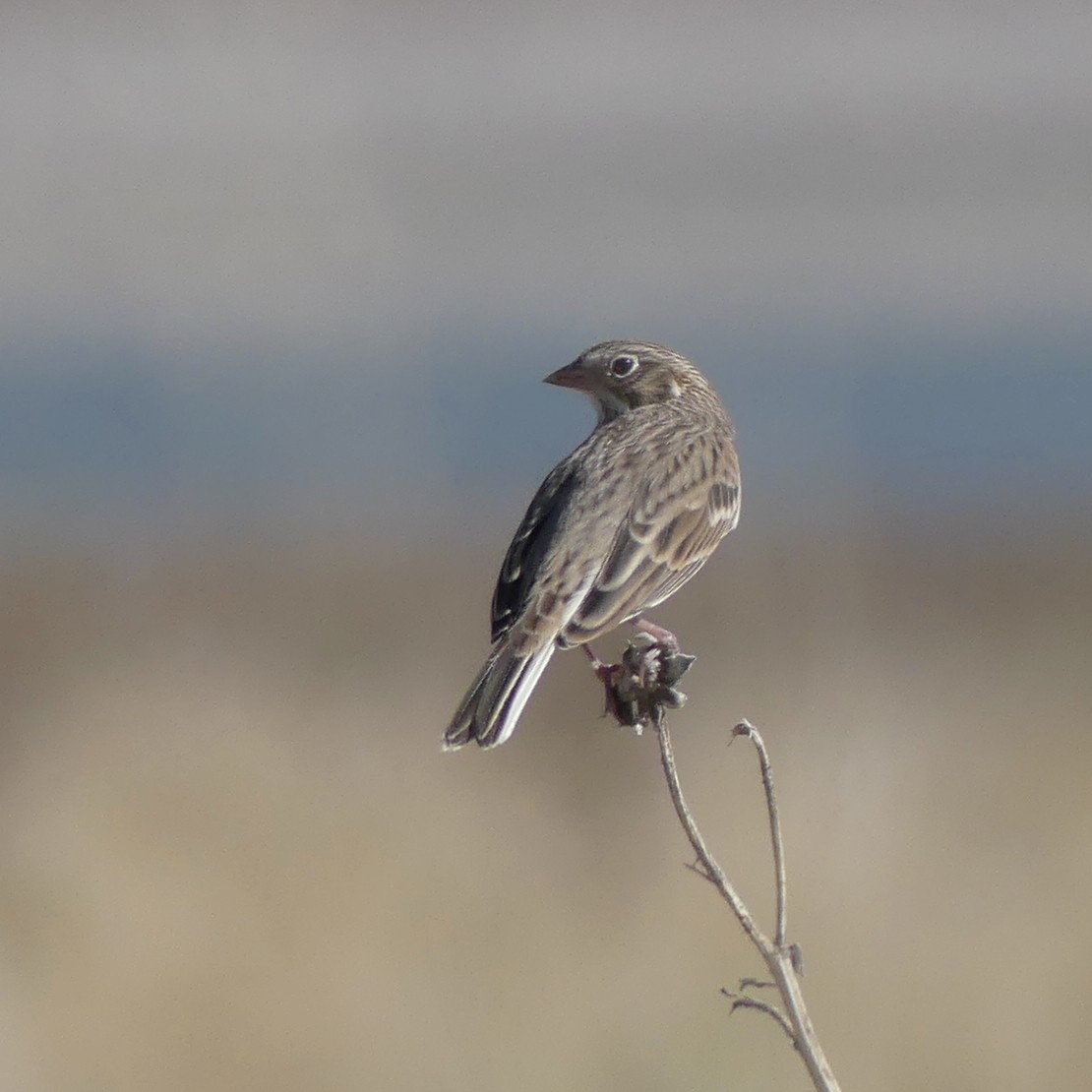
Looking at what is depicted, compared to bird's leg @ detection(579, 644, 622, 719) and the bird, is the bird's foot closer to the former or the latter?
bird's leg @ detection(579, 644, 622, 719)

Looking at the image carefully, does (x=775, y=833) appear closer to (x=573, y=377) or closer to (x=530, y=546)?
(x=530, y=546)

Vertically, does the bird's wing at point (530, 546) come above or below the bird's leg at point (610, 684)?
above

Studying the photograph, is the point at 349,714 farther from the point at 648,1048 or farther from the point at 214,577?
the point at 648,1048

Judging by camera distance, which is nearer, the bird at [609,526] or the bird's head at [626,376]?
the bird at [609,526]

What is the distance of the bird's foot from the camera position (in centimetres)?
448

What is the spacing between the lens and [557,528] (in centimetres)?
588

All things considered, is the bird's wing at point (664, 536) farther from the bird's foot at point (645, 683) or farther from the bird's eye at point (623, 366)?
the bird's foot at point (645, 683)

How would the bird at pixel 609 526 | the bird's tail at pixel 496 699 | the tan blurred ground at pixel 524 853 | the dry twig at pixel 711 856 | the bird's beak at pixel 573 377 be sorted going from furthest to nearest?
the tan blurred ground at pixel 524 853 → the bird's beak at pixel 573 377 → the bird at pixel 609 526 → the bird's tail at pixel 496 699 → the dry twig at pixel 711 856

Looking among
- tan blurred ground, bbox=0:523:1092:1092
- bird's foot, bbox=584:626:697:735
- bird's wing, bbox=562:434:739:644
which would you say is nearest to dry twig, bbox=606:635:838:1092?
bird's foot, bbox=584:626:697:735

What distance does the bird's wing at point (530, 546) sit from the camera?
560 cm

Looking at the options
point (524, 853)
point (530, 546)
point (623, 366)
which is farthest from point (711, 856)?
point (524, 853)

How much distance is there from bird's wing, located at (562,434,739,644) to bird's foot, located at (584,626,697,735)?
0.63 meters

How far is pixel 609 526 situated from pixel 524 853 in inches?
134

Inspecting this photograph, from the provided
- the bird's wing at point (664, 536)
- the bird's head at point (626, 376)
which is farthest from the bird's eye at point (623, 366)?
the bird's wing at point (664, 536)
